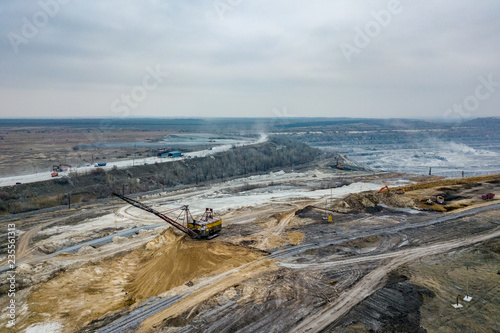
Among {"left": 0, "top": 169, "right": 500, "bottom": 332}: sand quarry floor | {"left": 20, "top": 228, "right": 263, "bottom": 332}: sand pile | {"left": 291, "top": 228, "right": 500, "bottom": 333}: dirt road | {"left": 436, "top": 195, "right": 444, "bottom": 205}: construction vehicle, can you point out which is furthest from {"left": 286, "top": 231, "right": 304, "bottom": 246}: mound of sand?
{"left": 436, "top": 195, "right": 444, "bottom": 205}: construction vehicle

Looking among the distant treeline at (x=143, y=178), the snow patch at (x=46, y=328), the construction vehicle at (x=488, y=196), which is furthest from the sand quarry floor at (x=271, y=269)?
the distant treeline at (x=143, y=178)

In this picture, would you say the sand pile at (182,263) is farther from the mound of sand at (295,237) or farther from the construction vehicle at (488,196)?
the construction vehicle at (488,196)

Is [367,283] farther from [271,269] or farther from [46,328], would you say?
[46,328]

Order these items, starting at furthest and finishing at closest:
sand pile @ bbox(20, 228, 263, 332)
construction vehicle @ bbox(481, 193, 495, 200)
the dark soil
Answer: construction vehicle @ bbox(481, 193, 495, 200) < sand pile @ bbox(20, 228, 263, 332) < the dark soil

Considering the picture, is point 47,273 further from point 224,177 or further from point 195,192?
point 224,177

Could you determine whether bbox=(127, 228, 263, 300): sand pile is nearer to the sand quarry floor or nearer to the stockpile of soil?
the sand quarry floor

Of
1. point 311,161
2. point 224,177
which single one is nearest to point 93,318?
point 224,177
